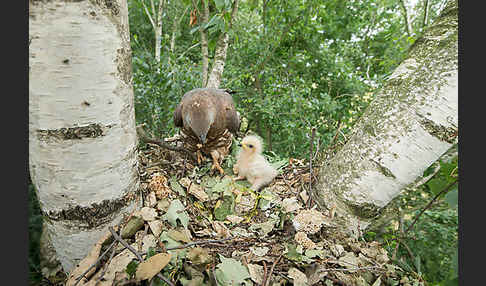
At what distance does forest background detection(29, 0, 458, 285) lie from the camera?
81.4 inches

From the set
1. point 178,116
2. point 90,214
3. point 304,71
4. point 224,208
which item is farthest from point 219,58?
point 304,71

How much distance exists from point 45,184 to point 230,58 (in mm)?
3591

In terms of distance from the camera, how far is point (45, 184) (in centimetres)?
77

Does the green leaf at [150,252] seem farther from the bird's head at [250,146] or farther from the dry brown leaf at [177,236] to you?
the bird's head at [250,146]

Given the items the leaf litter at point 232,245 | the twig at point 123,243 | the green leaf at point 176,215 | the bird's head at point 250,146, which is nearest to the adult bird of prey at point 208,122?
the bird's head at point 250,146

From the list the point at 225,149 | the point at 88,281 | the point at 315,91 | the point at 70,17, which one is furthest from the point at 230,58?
the point at 88,281

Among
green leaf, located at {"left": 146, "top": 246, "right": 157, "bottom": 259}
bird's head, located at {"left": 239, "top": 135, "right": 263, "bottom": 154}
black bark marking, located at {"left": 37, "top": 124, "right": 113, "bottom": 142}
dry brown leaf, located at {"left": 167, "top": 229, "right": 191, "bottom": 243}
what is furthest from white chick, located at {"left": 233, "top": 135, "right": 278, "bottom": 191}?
black bark marking, located at {"left": 37, "top": 124, "right": 113, "bottom": 142}

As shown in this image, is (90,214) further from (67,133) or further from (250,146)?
(250,146)

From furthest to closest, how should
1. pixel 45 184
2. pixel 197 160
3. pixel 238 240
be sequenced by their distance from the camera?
pixel 197 160 → pixel 238 240 → pixel 45 184

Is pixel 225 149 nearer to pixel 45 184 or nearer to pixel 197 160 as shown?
pixel 197 160

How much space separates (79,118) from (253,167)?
3.06 ft

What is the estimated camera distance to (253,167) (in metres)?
1.43

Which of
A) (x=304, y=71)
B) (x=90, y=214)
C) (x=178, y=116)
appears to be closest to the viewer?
(x=90, y=214)

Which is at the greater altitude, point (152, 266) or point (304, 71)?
point (304, 71)
